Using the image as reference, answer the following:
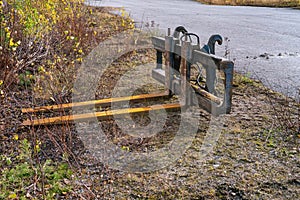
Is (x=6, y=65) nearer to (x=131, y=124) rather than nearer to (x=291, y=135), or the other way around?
(x=131, y=124)

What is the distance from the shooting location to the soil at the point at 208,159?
2402 mm

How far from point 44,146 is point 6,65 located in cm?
151

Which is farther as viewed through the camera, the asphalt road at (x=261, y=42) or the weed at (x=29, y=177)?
the asphalt road at (x=261, y=42)

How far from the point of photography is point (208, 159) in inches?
110

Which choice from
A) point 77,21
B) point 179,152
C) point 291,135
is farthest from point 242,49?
point 179,152

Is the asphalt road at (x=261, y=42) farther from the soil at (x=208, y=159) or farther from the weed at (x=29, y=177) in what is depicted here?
the weed at (x=29, y=177)

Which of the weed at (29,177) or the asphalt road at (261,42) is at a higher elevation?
the asphalt road at (261,42)

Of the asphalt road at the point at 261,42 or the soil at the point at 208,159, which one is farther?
the asphalt road at the point at 261,42

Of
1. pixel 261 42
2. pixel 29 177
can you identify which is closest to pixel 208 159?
pixel 29 177

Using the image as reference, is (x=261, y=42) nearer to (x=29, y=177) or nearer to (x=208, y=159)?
(x=208, y=159)

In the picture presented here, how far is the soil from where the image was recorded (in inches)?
94.6

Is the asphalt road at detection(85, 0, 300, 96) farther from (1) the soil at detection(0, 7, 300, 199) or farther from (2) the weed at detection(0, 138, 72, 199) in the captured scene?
(2) the weed at detection(0, 138, 72, 199)

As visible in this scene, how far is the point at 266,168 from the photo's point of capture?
104 inches

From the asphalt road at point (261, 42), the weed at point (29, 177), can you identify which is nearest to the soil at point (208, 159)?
the weed at point (29, 177)
